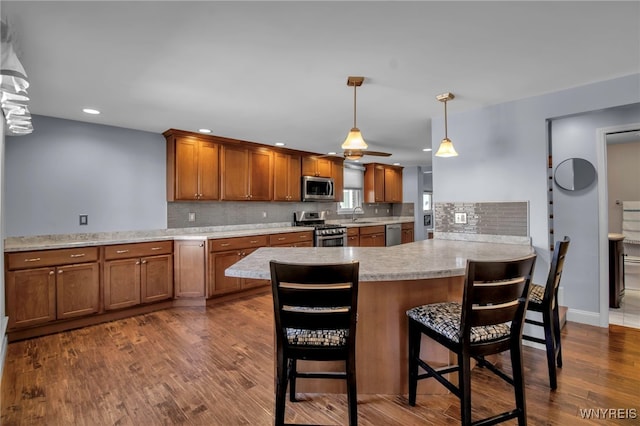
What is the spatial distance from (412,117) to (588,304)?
260 cm

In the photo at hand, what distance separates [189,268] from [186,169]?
130 centimetres

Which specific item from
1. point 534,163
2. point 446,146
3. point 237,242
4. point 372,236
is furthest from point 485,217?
point 372,236

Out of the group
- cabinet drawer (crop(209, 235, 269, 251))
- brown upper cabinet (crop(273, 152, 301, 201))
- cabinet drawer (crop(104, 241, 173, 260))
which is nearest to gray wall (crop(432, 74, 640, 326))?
A: cabinet drawer (crop(209, 235, 269, 251))

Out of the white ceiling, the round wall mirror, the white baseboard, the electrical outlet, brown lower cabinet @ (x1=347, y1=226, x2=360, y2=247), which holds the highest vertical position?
the white ceiling

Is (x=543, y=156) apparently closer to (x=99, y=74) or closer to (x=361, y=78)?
(x=361, y=78)

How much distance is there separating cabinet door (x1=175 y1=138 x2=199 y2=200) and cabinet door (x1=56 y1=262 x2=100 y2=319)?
1.28 meters

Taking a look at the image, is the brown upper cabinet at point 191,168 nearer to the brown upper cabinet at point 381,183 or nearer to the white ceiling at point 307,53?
the white ceiling at point 307,53

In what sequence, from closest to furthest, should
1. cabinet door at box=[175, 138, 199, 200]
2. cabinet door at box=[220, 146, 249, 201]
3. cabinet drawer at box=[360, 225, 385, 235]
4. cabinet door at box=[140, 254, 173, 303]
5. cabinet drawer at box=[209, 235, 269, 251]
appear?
cabinet door at box=[140, 254, 173, 303], cabinet drawer at box=[209, 235, 269, 251], cabinet door at box=[175, 138, 199, 200], cabinet door at box=[220, 146, 249, 201], cabinet drawer at box=[360, 225, 385, 235]

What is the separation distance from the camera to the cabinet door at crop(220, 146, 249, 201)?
4469mm

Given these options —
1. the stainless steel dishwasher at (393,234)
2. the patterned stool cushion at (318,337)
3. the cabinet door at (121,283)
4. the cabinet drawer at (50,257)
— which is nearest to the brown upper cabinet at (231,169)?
the cabinet door at (121,283)

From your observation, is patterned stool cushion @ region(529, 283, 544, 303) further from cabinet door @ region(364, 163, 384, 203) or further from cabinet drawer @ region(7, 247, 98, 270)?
cabinet door @ region(364, 163, 384, 203)

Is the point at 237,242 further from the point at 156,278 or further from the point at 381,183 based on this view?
the point at 381,183

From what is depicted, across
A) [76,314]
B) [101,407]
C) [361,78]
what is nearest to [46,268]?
[76,314]

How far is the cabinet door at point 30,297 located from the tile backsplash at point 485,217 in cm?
394
